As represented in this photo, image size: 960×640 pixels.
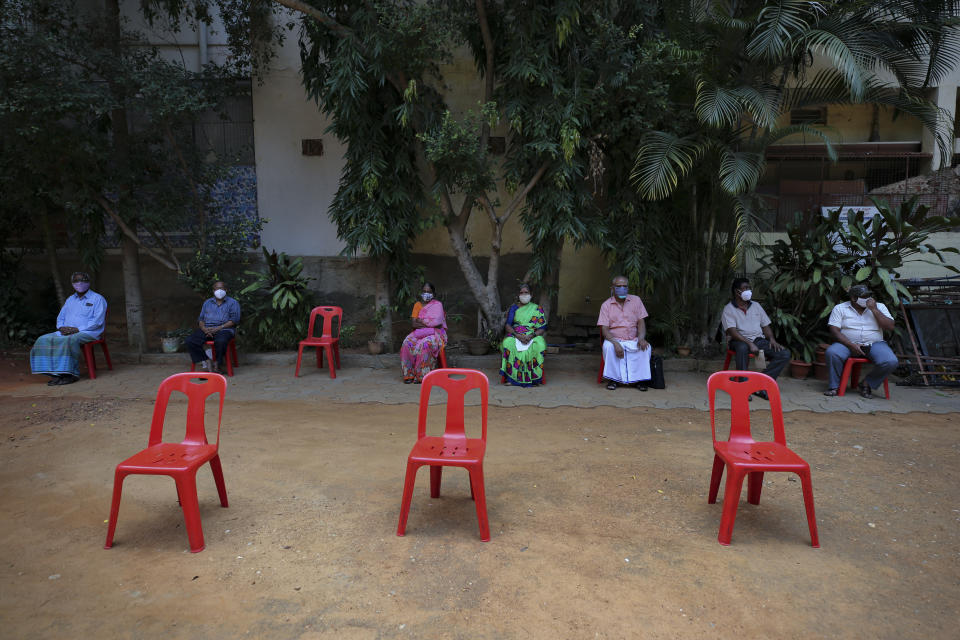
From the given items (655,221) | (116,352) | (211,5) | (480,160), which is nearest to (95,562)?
(480,160)

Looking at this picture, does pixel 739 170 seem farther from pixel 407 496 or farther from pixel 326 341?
pixel 326 341

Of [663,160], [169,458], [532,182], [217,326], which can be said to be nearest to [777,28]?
[663,160]

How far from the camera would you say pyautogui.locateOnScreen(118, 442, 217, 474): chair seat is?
3.37 m

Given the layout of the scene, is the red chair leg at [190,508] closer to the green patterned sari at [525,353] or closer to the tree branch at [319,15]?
the green patterned sari at [525,353]

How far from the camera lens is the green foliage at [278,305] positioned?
8.27 m

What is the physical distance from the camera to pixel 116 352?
8.47 m

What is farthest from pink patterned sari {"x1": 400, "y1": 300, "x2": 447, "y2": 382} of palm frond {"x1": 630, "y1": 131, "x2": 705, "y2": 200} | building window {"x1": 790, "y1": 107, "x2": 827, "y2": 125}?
building window {"x1": 790, "y1": 107, "x2": 827, "y2": 125}

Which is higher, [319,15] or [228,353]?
[319,15]

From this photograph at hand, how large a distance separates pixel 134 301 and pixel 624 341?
22.6 ft

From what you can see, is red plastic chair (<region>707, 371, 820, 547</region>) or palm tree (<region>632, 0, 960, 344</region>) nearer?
red plastic chair (<region>707, 371, 820, 547</region>)

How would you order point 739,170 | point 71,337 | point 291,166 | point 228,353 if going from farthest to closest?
point 291,166
point 228,353
point 71,337
point 739,170

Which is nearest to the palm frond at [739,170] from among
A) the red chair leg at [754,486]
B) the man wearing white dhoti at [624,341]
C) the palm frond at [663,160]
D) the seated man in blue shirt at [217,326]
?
the palm frond at [663,160]

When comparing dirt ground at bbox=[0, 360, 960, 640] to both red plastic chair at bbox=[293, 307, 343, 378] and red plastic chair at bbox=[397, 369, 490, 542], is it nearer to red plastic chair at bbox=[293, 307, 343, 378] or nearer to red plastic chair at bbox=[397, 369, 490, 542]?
red plastic chair at bbox=[397, 369, 490, 542]

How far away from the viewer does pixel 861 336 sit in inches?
265
